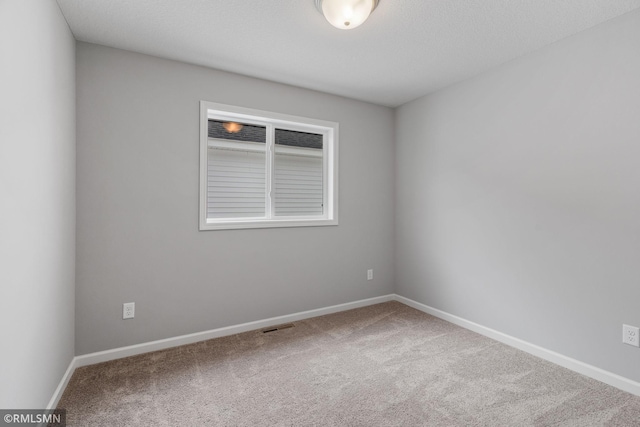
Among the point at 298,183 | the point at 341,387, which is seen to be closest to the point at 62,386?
the point at 341,387

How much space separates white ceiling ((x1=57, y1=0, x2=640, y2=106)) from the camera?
1.97 meters

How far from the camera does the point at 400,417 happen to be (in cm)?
177

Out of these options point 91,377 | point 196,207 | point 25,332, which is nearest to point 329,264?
point 196,207

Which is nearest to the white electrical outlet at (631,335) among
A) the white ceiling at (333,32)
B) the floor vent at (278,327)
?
the white ceiling at (333,32)

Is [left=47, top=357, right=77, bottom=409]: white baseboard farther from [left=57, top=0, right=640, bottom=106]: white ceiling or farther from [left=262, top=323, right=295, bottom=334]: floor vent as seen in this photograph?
[left=57, top=0, right=640, bottom=106]: white ceiling

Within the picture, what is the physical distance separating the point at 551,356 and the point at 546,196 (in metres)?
1.26

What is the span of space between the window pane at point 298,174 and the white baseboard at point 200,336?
111 cm

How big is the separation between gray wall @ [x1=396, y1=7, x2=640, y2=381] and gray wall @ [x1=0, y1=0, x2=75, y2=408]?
10.8ft

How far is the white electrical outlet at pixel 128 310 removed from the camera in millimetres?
2475

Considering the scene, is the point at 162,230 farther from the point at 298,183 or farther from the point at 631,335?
the point at 631,335

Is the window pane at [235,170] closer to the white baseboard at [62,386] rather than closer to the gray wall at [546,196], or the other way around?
the white baseboard at [62,386]

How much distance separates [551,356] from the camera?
241 centimetres

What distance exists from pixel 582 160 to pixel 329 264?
242cm

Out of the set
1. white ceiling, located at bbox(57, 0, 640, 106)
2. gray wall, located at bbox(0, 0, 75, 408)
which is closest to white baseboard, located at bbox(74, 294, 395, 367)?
gray wall, located at bbox(0, 0, 75, 408)
